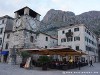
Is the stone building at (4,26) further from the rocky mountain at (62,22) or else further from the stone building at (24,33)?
the rocky mountain at (62,22)

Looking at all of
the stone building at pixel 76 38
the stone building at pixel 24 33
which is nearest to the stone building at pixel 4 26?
the stone building at pixel 24 33

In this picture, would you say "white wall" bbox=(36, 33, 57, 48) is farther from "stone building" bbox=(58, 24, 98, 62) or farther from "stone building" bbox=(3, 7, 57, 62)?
"stone building" bbox=(58, 24, 98, 62)

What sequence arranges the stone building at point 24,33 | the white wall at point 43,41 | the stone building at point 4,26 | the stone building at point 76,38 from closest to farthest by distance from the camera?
the stone building at point 24,33 < the white wall at point 43,41 < the stone building at point 4,26 < the stone building at point 76,38

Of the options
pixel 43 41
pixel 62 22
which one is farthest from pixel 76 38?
pixel 62 22

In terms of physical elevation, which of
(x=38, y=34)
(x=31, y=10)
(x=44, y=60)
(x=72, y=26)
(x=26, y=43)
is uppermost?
(x=31, y=10)

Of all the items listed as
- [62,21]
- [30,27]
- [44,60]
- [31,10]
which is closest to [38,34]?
[30,27]

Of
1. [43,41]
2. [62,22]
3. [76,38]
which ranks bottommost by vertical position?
[43,41]

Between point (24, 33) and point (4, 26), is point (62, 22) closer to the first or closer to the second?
point (4, 26)

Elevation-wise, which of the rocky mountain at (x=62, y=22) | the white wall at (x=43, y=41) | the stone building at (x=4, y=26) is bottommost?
the white wall at (x=43, y=41)

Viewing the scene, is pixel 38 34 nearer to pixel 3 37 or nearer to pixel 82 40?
pixel 3 37

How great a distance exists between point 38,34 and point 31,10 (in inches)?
260

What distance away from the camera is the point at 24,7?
30.9 metres

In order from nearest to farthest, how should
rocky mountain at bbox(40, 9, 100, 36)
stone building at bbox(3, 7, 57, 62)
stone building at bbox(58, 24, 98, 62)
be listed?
stone building at bbox(3, 7, 57, 62), stone building at bbox(58, 24, 98, 62), rocky mountain at bbox(40, 9, 100, 36)

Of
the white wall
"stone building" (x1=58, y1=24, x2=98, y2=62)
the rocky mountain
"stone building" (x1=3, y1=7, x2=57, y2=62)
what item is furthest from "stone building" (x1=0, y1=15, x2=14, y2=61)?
the rocky mountain
